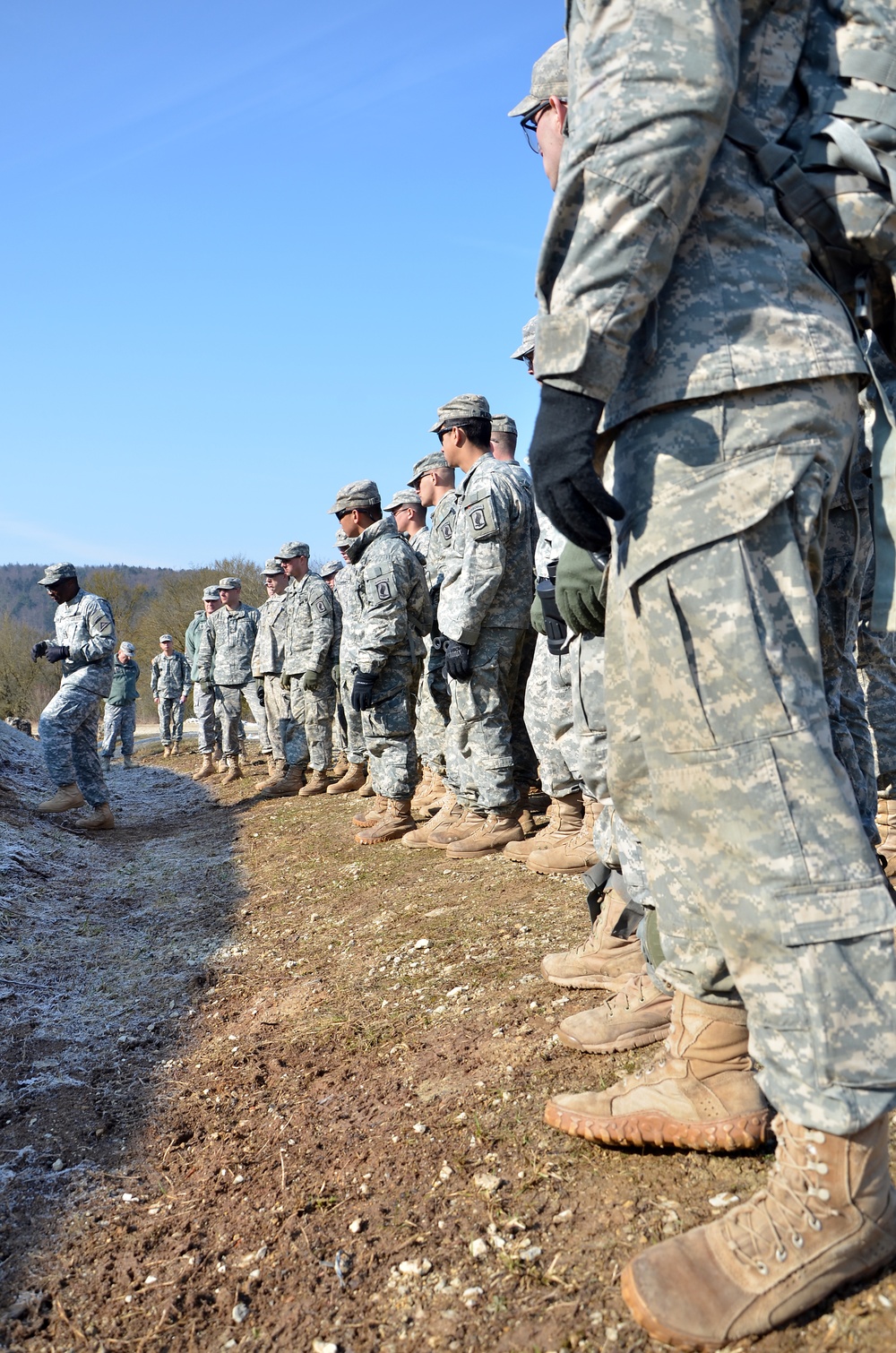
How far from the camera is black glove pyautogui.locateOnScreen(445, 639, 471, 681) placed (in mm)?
6109

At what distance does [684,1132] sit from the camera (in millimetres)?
2018

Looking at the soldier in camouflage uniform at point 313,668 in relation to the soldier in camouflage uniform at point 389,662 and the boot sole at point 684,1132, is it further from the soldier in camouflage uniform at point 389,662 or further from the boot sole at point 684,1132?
the boot sole at point 684,1132

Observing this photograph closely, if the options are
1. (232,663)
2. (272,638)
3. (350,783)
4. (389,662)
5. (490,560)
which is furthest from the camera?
(232,663)

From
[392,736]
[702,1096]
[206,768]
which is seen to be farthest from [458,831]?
[206,768]

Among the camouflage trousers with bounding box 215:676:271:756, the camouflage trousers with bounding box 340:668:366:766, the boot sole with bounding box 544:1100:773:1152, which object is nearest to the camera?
the boot sole with bounding box 544:1100:773:1152

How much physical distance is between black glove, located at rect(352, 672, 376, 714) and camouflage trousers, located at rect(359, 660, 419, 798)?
229 millimetres

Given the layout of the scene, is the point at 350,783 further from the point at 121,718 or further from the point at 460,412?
the point at 121,718

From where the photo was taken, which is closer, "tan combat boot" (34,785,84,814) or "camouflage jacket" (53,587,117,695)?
"camouflage jacket" (53,587,117,695)

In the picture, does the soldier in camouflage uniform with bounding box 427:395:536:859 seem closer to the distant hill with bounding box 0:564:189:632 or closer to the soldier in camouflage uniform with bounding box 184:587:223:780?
the soldier in camouflage uniform with bounding box 184:587:223:780

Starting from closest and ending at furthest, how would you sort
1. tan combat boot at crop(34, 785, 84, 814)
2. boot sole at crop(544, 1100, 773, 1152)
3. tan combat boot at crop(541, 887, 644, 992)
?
boot sole at crop(544, 1100, 773, 1152) < tan combat boot at crop(541, 887, 644, 992) < tan combat boot at crop(34, 785, 84, 814)

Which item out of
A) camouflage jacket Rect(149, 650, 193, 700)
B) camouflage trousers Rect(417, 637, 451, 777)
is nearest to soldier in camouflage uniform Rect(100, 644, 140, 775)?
camouflage jacket Rect(149, 650, 193, 700)

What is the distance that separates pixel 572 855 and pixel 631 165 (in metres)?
4.18

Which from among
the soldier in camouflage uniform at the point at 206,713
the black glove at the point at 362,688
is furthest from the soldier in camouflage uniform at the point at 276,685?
the black glove at the point at 362,688

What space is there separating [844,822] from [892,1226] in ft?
2.24
